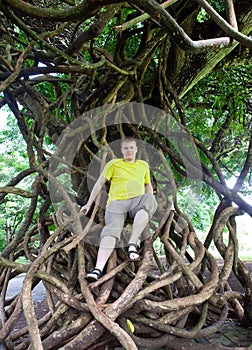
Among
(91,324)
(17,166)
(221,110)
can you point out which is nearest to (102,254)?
(91,324)

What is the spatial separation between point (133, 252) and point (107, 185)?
0.50 meters

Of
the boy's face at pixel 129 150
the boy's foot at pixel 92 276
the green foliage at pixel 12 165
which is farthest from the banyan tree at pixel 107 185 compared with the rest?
the green foliage at pixel 12 165

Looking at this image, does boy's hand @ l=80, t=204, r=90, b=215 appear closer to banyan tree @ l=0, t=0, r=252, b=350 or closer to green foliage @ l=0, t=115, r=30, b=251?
banyan tree @ l=0, t=0, r=252, b=350

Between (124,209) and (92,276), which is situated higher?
(124,209)

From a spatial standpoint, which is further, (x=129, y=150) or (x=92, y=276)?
(x=129, y=150)

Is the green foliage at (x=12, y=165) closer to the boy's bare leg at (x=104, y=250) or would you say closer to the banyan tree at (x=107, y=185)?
the banyan tree at (x=107, y=185)

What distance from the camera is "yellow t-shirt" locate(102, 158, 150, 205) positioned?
1549mm

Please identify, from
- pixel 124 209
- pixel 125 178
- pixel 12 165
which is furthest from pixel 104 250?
pixel 12 165

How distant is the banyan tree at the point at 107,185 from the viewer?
114 centimetres

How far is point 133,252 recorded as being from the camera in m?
1.36

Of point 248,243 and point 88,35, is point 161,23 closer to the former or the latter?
point 88,35

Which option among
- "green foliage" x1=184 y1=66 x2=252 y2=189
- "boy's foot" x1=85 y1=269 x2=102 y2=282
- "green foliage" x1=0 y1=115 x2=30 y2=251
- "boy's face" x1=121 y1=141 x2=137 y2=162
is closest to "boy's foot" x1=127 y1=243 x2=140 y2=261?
"boy's foot" x1=85 y1=269 x2=102 y2=282

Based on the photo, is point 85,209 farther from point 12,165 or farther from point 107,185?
point 12,165

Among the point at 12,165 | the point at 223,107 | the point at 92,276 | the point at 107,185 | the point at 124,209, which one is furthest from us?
the point at 12,165
